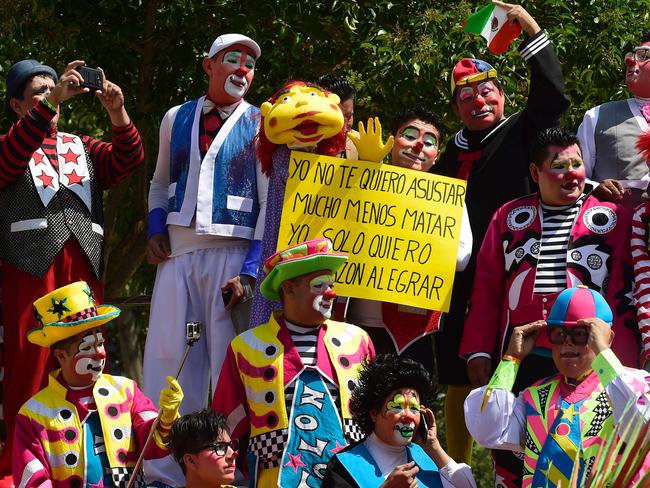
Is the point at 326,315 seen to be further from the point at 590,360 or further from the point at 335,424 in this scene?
the point at 590,360

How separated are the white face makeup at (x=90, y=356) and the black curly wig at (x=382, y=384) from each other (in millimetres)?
1226

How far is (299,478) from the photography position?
622 cm

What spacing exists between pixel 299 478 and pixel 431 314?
1.46 metres

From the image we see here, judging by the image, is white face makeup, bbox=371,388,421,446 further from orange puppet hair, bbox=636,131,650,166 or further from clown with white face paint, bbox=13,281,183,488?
orange puppet hair, bbox=636,131,650,166

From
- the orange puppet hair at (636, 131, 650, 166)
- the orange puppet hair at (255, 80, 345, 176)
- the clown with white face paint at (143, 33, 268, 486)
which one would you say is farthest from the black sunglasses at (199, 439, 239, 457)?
the orange puppet hair at (636, 131, 650, 166)

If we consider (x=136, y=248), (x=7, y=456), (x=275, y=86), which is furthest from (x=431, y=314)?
(x=136, y=248)

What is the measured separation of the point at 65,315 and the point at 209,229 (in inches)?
43.5

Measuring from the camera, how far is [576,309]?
5.98 metres

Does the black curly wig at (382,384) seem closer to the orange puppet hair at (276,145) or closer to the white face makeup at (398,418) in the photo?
the white face makeup at (398,418)

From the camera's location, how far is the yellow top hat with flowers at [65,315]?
655 centimetres

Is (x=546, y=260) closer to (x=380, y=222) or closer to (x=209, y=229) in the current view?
(x=380, y=222)

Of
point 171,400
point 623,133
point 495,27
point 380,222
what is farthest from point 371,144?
point 171,400

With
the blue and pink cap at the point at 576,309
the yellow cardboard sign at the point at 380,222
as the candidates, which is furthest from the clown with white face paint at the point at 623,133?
the blue and pink cap at the point at 576,309

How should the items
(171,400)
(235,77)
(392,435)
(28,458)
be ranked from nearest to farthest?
(392,435)
(171,400)
(28,458)
(235,77)
